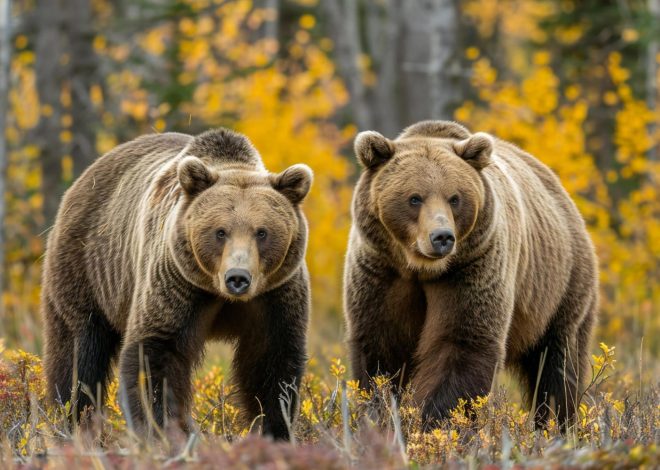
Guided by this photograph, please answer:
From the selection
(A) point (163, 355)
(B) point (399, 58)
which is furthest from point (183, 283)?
(B) point (399, 58)

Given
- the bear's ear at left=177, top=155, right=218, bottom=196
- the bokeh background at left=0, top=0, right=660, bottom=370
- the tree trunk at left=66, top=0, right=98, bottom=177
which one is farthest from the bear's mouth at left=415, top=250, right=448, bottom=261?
the tree trunk at left=66, top=0, right=98, bottom=177

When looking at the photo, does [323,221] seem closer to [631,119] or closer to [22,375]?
[631,119]

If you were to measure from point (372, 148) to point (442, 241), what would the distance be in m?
0.79

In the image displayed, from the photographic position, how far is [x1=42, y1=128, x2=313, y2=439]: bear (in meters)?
5.43

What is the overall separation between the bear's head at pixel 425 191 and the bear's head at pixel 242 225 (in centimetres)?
38

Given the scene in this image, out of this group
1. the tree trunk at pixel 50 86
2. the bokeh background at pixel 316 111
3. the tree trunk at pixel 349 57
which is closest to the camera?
the bokeh background at pixel 316 111

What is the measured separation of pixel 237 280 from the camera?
5.17m

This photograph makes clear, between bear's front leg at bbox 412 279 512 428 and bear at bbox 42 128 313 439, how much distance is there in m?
0.67

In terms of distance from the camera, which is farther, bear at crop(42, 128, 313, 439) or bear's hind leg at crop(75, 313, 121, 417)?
bear's hind leg at crop(75, 313, 121, 417)

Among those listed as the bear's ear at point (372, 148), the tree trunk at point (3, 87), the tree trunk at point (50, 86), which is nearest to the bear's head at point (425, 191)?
the bear's ear at point (372, 148)

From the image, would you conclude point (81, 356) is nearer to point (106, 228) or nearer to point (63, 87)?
point (106, 228)

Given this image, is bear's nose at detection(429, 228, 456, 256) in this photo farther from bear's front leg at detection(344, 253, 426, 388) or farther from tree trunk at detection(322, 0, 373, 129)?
tree trunk at detection(322, 0, 373, 129)

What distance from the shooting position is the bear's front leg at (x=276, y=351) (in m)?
5.73

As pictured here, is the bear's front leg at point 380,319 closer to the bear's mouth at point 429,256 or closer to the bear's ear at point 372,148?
the bear's mouth at point 429,256
